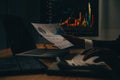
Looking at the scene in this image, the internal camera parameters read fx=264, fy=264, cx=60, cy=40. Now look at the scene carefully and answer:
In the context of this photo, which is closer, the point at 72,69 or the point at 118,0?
the point at 72,69

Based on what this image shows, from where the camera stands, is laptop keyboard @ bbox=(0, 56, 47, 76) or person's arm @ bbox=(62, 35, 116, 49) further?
person's arm @ bbox=(62, 35, 116, 49)

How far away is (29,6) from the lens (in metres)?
2.76

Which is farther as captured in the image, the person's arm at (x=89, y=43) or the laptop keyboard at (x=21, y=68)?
the person's arm at (x=89, y=43)

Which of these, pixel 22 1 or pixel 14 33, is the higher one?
pixel 22 1

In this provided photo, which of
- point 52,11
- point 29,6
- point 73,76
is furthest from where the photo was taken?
point 29,6

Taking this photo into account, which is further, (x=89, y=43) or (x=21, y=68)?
(x=89, y=43)

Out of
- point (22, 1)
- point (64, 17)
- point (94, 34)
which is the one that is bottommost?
point (94, 34)

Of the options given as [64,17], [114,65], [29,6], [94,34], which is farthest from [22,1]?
[114,65]

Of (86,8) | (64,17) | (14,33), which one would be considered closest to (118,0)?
(86,8)

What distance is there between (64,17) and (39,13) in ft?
0.85

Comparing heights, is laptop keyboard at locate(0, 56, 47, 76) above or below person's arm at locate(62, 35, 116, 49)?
below

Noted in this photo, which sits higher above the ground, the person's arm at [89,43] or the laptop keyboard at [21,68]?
the person's arm at [89,43]

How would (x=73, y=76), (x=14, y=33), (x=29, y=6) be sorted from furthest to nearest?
1. (x=29, y=6)
2. (x=14, y=33)
3. (x=73, y=76)

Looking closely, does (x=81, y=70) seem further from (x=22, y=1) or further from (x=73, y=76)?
(x=22, y=1)
